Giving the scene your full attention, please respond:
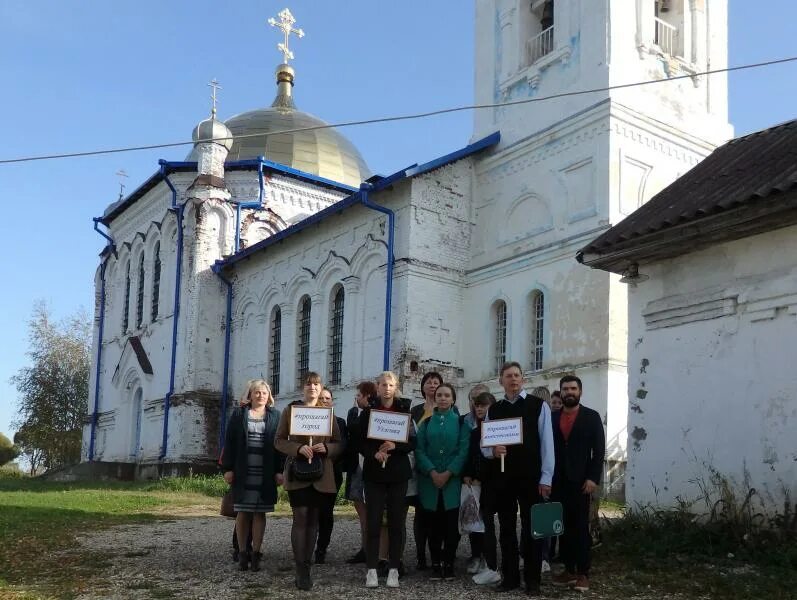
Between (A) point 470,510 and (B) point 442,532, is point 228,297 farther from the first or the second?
(A) point 470,510

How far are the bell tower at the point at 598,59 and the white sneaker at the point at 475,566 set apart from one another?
12.0m

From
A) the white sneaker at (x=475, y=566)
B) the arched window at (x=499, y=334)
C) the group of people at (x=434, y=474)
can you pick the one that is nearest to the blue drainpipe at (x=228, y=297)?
the arched window at (x=499, y=334)

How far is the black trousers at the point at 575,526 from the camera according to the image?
289 inches

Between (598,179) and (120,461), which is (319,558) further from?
(120,461)

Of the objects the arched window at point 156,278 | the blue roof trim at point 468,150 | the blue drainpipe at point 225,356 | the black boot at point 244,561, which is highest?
the blue roof trim at point 468,150

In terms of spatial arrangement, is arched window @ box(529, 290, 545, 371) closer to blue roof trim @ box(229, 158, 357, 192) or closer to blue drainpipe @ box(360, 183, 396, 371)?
blue drainpipe @ box(360, 183, 396, 371)

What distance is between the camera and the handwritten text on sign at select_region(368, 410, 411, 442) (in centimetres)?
751

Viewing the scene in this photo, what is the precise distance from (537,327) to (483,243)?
2.61 m

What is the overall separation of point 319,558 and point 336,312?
1410 centimetres

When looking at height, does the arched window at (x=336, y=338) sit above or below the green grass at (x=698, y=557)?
above

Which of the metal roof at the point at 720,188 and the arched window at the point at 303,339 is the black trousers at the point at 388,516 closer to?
the metal roof at the point at 720,188

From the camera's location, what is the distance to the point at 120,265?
105 ft

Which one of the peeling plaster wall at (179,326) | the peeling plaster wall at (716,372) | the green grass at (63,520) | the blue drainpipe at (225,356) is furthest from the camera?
the blue drainpipe at (225,356)

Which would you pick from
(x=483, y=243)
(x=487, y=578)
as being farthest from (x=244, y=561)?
(x=483, y=243)
